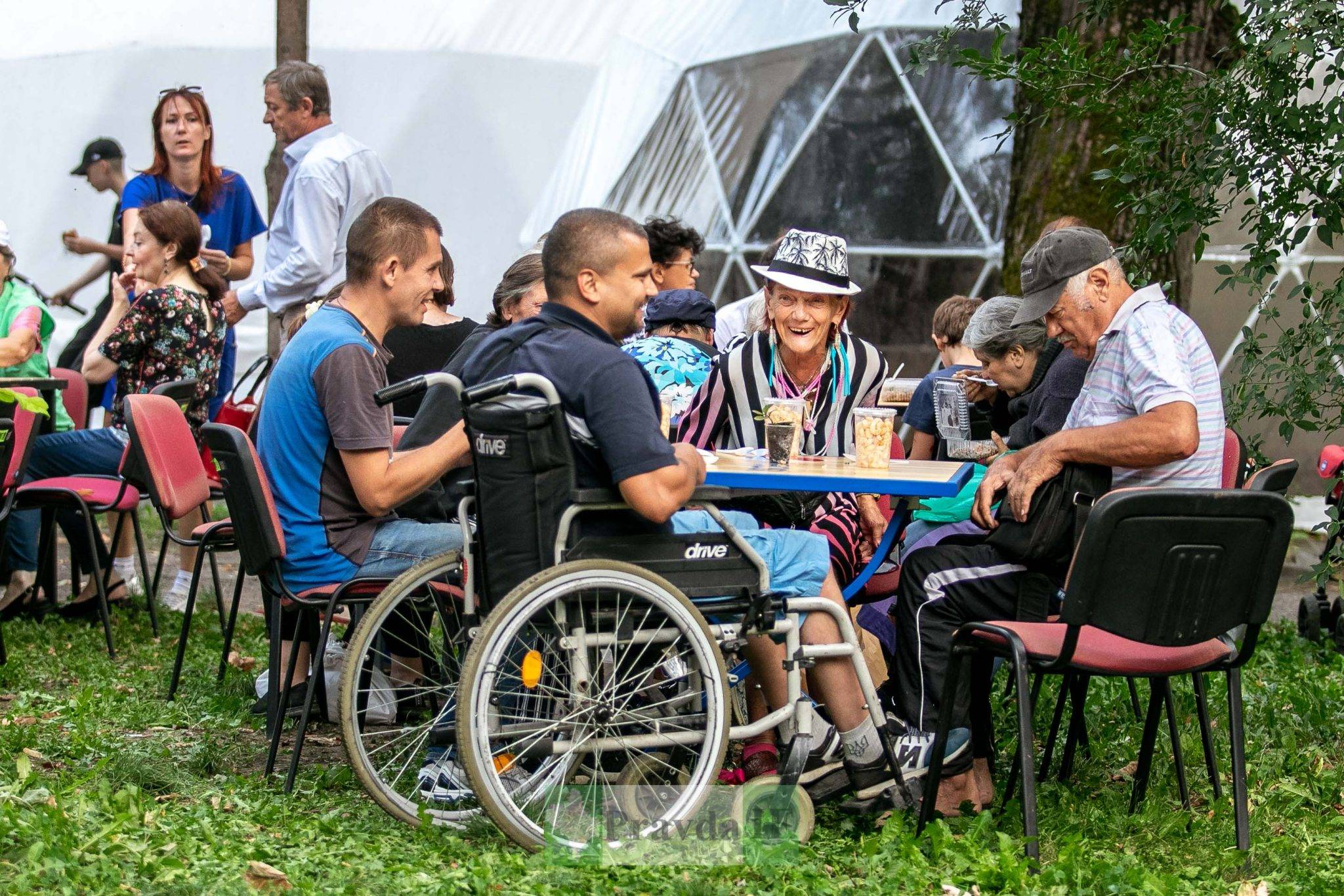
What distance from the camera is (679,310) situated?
232 inches

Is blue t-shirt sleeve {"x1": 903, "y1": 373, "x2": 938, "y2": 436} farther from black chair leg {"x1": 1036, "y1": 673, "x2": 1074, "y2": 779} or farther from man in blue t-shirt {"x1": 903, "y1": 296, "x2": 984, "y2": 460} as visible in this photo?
black chair leg {"x1": 1036, "y1": 673, "x2": 1074, "y2": 779}

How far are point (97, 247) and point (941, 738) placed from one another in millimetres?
7006

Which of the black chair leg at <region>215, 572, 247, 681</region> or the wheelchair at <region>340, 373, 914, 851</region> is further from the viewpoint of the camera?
the black chair leg at <region>215, 572, 247, 681</region>

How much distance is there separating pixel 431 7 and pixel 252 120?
1.93 metres

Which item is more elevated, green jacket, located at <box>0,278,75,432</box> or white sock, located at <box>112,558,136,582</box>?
green jacket, located at <box>0,278,75,432</box>

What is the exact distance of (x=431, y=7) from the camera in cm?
1430

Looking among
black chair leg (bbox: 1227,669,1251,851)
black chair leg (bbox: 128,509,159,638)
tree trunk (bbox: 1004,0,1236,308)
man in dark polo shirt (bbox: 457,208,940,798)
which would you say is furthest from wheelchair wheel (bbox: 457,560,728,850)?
tree trunk (bbox: 1004,0,1236,308)

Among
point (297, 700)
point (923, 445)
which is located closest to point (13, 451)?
point (297, 700)

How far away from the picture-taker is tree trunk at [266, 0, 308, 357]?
944 centimetres

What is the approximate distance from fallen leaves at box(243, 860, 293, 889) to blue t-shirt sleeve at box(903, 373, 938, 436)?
317cm

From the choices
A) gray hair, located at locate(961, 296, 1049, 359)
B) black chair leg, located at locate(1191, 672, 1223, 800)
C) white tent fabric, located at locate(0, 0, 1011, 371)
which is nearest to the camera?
black chair leg, located at locate(1191, 672, 1223, 800)

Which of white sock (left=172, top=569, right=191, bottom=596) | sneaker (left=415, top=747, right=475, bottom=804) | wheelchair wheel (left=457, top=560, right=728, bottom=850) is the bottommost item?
white sock (left=172, top=569, right=191, bottom=596)

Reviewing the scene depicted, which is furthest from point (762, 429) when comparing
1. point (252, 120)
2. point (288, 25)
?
point (252, 120)

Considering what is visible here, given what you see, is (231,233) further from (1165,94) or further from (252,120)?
(252,120)
